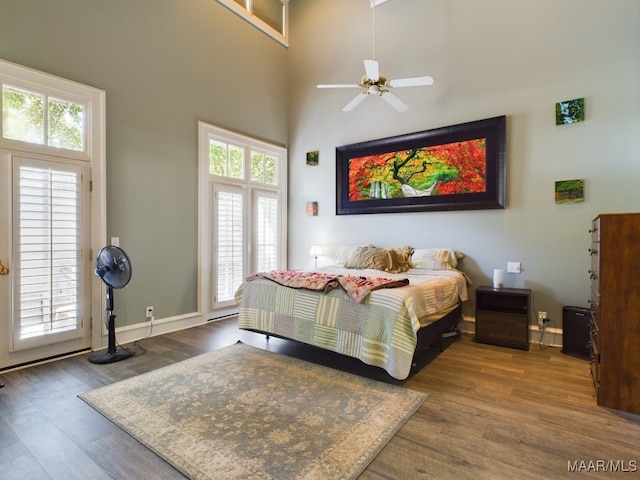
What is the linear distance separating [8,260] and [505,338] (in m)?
4.81

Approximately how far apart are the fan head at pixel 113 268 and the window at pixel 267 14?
150 inches

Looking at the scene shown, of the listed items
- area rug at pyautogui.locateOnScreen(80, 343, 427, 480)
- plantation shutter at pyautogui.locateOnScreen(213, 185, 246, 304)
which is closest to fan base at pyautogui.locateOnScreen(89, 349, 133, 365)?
area rug at pyautogui.locateOnScreen(80, 343, 427, 480)

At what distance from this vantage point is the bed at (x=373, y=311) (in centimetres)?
253

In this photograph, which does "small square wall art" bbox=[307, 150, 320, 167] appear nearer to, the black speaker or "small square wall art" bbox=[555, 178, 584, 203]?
"small square wall art" bbox=[555, 178, 584, 203]

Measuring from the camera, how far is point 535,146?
12.1 feet

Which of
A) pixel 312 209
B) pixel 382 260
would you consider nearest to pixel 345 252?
pixel 382 260

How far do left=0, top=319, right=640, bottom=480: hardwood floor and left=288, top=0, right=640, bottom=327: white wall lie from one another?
4.19ft

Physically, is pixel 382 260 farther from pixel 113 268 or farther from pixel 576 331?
pixel 113 268

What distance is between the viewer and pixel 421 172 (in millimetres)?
4391

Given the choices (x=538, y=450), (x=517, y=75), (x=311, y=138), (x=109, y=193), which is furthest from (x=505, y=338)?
(x=109, y=193)

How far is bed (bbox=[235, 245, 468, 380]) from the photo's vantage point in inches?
99.6

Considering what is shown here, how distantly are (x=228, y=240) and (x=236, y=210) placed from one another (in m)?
0.46

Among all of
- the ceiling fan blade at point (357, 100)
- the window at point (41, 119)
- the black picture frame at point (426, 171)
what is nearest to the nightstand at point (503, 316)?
the black picture frame at point (426, 171)

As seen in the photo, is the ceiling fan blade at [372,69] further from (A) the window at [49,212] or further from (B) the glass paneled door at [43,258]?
(B) the glass paneled door at [43,258]
